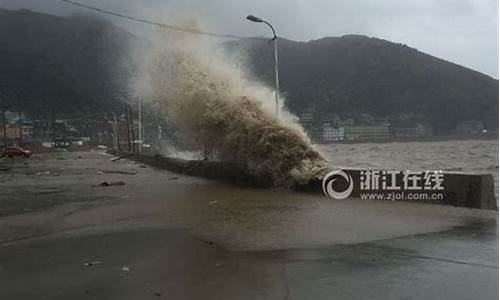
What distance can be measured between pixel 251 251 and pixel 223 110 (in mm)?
13146

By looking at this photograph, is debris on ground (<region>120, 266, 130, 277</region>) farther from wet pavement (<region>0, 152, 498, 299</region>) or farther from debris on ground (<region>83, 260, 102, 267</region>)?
debris on ground (<region>83, 260, 102, 267</region>)

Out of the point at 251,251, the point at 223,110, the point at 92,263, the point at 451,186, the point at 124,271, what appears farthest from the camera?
the point at 223,110

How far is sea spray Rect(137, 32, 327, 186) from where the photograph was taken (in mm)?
16766

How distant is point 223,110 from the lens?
2030 centimetres

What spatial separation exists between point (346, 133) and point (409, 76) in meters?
12.5

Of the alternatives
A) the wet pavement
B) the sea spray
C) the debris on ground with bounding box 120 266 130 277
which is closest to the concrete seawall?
the sea spray

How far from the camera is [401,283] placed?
564 centimetres

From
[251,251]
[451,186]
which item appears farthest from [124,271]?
[451,186]

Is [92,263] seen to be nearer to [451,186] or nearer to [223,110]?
[451,186]

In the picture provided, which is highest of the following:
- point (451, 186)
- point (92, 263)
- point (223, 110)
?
point (223, 110)

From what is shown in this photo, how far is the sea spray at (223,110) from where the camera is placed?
660 inches

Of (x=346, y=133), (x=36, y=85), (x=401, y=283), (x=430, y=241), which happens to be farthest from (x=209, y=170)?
(x=36, y=85)

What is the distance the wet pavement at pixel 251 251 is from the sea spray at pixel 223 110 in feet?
10.9

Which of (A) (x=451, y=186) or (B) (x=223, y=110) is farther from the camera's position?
(B) (x=223, y=110)
